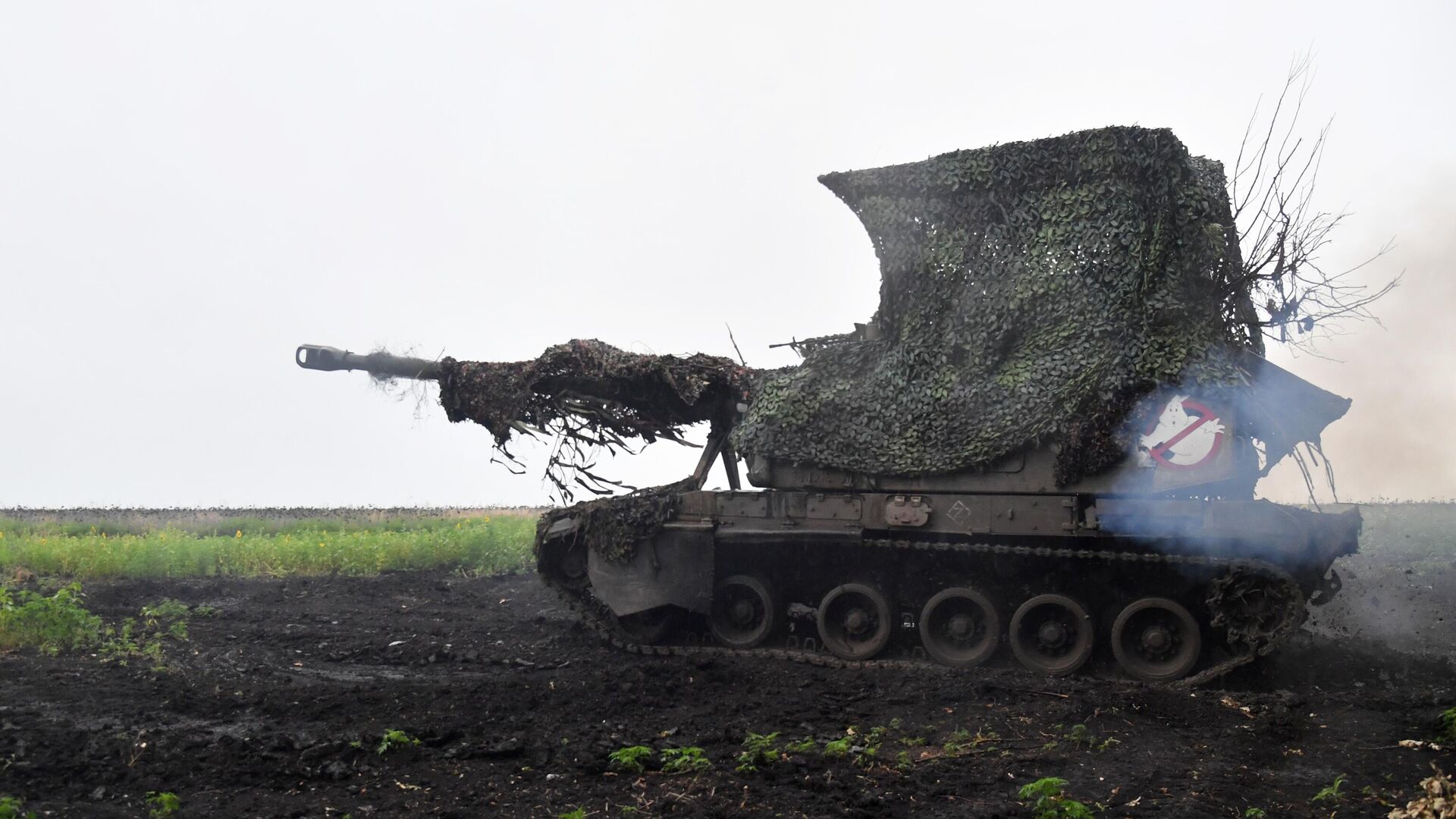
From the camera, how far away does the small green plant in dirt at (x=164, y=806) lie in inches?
275

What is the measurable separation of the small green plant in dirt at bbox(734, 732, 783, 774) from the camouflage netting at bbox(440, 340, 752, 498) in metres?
6.15

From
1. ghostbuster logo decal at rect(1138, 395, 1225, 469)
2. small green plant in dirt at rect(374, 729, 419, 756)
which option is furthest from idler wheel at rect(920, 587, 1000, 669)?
small green plant in dirt at rect(374, 729, 419, 756)

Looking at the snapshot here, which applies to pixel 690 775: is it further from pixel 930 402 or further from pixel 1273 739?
pixel 930 402

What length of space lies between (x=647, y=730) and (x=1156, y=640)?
535 centimetres

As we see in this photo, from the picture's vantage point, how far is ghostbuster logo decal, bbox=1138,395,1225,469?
11.8 m

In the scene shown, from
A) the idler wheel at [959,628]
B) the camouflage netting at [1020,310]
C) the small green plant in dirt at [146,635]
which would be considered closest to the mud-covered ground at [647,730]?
the small green plant in dirt at [146,635]

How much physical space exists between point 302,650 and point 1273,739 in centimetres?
1020

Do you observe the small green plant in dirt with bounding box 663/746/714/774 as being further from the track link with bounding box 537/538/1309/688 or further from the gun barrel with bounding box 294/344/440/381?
the gun barrel with bounding box 294/344/440/381

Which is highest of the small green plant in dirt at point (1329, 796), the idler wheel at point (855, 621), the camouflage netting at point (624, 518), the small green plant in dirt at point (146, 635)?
the camouflage netting at point (624, 518)

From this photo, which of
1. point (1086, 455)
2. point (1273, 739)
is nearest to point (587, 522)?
point (1086, 455)

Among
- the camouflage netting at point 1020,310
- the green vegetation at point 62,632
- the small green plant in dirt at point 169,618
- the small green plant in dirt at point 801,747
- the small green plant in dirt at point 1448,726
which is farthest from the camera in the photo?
the small green plant in dirt at point 169,618

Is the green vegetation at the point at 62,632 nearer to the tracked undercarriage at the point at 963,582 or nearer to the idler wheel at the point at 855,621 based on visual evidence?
the tracked undercarriage at the point at 963,582

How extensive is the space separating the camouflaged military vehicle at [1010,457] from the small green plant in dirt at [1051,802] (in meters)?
4.71

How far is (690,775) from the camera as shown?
812 centimetres
